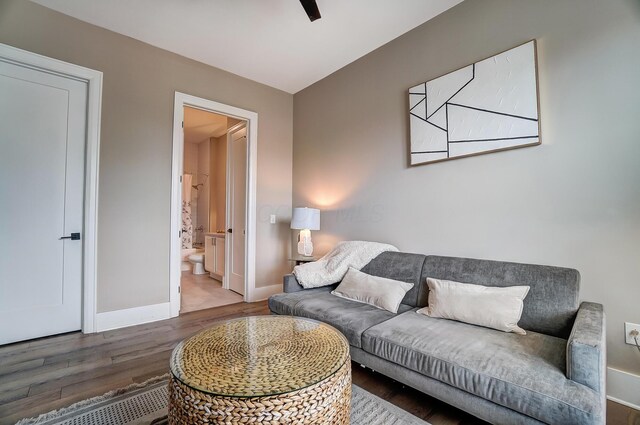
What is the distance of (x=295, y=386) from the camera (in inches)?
40.4

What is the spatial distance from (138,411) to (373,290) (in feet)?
5.41

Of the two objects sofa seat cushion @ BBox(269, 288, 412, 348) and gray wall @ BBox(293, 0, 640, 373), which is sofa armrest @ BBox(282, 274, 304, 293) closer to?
sofa seat cushion @ BBox(269, 288, 412, 348)

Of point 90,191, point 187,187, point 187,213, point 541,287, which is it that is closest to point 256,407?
point 541,287

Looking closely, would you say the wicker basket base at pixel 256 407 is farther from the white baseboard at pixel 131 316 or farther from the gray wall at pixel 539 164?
the white baseboard at pixel 131 316

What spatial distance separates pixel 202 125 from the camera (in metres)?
5.38

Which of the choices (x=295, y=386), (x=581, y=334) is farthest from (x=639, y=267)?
(x=295, y=386)

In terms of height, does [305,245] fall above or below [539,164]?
below

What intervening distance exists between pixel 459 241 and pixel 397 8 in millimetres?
2064

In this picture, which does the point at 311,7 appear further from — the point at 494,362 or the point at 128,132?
the point at 494,362

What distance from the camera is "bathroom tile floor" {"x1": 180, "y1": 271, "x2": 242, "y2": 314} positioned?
11.5 feet

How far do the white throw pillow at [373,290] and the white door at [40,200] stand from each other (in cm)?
251

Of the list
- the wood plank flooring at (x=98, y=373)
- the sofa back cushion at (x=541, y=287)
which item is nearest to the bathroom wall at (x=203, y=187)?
the wood plank flooring at (x=98, y=373)

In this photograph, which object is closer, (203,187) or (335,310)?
(335,310)

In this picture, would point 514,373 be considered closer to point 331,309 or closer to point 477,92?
point 331,309
